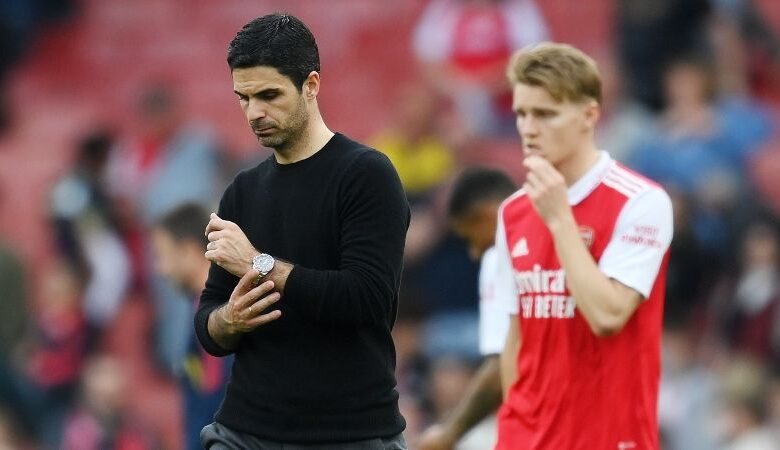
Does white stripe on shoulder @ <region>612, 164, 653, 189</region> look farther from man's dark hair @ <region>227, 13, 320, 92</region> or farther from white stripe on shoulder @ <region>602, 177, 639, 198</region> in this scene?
man's dark hair @ <region>227, 13, 320, 92</region>

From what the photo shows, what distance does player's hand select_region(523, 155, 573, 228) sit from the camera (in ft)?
16.5

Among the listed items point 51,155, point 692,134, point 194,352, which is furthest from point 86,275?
point 194,352

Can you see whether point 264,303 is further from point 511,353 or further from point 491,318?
point 491,318

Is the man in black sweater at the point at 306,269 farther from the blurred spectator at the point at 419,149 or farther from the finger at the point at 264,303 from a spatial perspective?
the blurred spectator at the point at 419,149

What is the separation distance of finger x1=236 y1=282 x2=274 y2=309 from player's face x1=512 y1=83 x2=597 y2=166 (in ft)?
3.69

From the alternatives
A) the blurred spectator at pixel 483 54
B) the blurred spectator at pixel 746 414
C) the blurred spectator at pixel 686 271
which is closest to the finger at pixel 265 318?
the blurred spectator at pixel 746 414

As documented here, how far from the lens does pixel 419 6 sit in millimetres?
13734

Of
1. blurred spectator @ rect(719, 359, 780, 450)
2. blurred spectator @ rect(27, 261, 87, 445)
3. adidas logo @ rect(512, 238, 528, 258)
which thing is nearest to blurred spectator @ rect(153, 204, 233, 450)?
adidas logo @ rect(512, 238, 528, 258)

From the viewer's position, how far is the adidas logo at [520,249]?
17.6 ft

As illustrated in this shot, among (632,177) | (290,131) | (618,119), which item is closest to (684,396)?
(618,119)

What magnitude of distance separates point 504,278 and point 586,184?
49 centimetres

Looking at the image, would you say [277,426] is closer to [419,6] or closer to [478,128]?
[478,128]

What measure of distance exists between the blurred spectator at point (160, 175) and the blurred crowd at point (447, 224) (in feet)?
0.06

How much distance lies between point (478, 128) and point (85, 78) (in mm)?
4531
